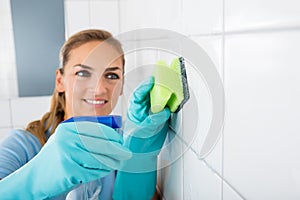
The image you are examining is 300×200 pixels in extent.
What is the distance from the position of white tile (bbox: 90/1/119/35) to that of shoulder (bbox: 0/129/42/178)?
73cm

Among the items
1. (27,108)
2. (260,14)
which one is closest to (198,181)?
(260,14)

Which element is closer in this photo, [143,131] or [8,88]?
[143,131]

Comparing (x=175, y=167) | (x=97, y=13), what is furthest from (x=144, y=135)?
(x=97, y=13)

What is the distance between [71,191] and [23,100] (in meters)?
1.20

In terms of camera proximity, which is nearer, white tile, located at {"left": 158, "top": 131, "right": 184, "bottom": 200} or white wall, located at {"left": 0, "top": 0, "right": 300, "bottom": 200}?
white wall, located at {"left": 0, "top": 0, "right": 300, "bottom": 200}

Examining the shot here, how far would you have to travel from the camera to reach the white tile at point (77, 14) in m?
1.59

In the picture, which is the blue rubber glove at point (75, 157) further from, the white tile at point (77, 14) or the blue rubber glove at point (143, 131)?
the white tile at point (77, 14)

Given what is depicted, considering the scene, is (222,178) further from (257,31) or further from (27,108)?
(27,108)

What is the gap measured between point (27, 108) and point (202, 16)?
4.68 feet

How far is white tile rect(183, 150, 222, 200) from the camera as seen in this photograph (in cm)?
47

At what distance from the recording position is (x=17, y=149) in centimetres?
100

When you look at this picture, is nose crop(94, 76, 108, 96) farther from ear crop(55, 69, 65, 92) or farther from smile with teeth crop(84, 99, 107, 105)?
ear crop(55, 69, 65, 92)

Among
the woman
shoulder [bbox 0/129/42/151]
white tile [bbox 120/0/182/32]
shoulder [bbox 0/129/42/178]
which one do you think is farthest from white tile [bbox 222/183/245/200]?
shoulder [bbox 0/129/42/151]

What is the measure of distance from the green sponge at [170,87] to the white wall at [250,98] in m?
0.05
